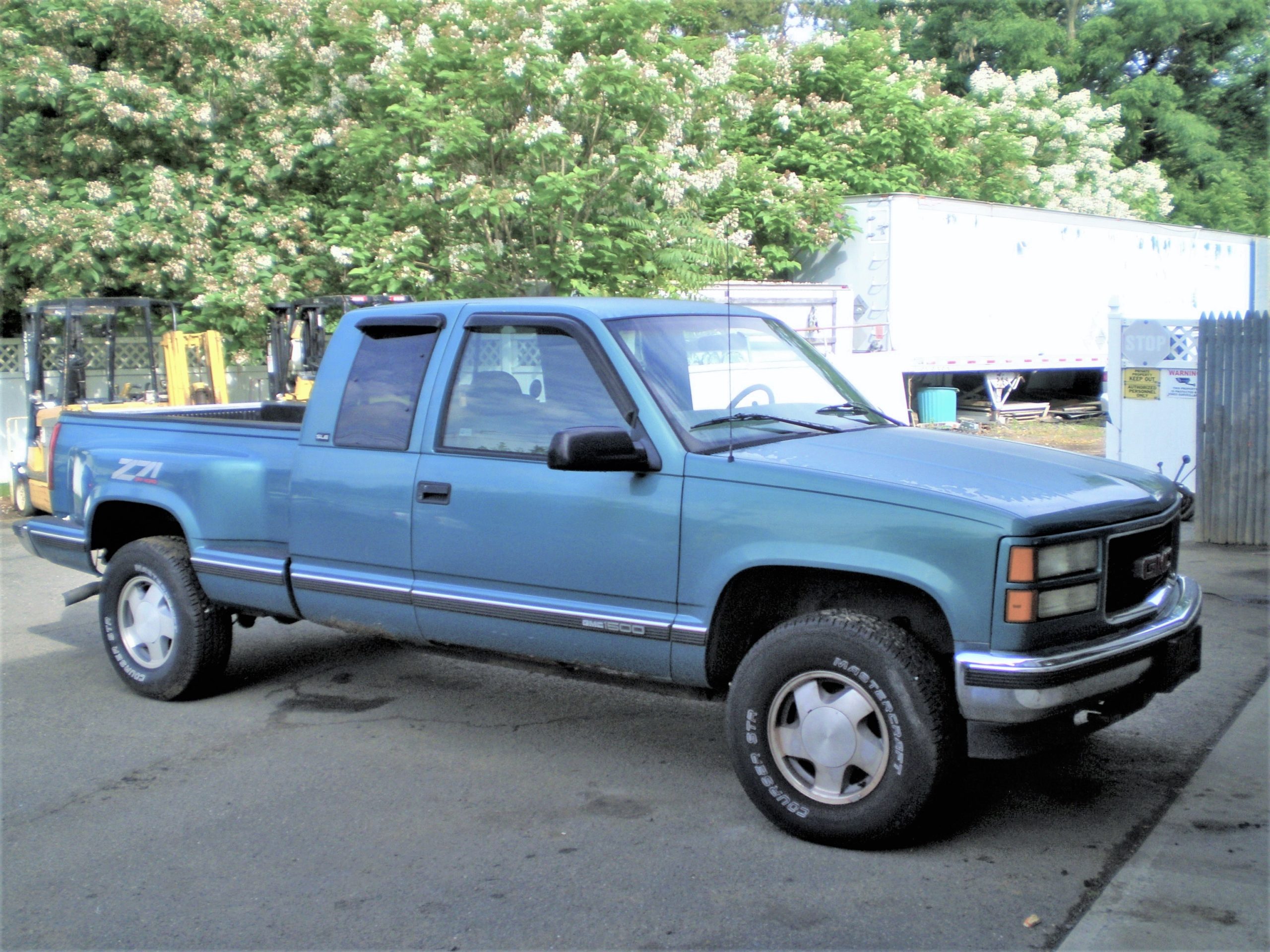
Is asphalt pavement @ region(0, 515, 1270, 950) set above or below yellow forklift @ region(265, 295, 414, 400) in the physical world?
below

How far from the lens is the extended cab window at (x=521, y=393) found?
4.67m

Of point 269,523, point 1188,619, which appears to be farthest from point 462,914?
point 1188,619

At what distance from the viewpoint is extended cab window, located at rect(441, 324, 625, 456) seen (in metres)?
4.67

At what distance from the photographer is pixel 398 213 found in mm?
15273

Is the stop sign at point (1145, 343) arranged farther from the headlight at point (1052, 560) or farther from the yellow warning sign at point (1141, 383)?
the headlight at point (1052, 560)

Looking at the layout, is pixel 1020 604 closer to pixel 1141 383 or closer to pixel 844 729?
pixel 844 729

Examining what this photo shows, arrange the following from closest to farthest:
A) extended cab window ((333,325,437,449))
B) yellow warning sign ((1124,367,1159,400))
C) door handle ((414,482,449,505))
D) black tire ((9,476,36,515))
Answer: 1. door handle ((414,482,449,505))
2. extended cab window ((333,325,437,449))
3. black tire ((9,476,36,515))
4. yellow warning sign ((1124,367,1159,400))

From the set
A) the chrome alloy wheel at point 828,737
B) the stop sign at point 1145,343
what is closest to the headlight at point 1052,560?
the chrome alloy wheel at point 828,737

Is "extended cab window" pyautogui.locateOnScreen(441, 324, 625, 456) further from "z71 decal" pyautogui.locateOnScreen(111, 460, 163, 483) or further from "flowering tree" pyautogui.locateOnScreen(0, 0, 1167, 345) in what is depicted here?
"flowering tree" pyautogui.locateOnScreen(0, 0, 1167, 345)

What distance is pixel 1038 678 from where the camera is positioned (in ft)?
11.9

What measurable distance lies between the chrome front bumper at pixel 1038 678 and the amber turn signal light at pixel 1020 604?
120mm

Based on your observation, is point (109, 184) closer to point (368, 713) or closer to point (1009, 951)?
point (368, 713)

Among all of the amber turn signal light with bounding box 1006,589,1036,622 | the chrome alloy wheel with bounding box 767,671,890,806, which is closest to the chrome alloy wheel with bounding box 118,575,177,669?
the chrome alloy wheel with bounding box 767,671,890,806

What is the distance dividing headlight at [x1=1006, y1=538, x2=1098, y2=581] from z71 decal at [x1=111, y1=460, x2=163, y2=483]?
4.19m
